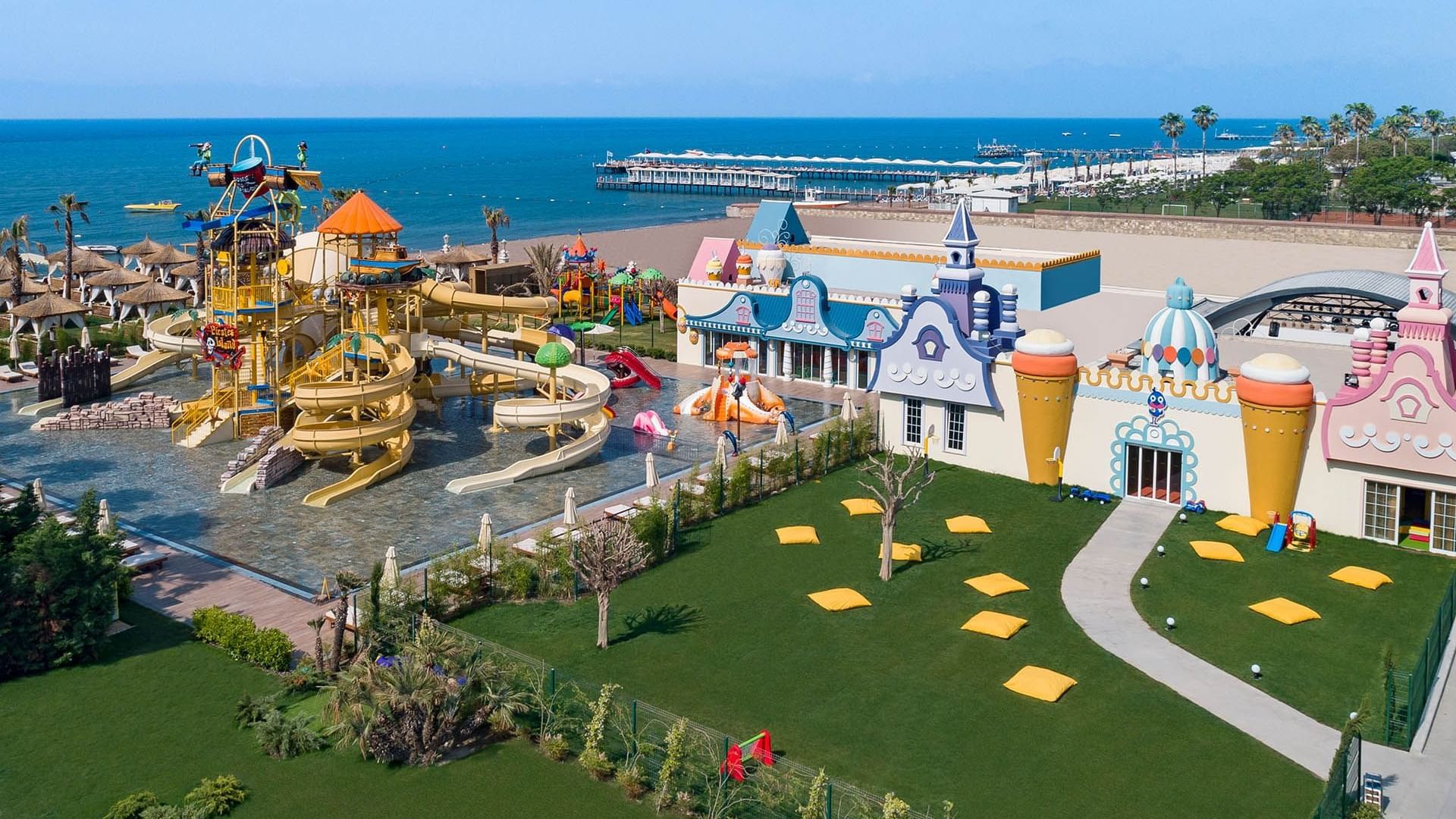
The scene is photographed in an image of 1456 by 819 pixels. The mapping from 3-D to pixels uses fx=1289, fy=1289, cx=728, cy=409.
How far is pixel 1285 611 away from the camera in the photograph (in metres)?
28.5

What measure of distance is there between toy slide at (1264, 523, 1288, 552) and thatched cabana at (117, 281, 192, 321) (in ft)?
163

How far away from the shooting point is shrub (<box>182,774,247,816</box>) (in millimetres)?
21047

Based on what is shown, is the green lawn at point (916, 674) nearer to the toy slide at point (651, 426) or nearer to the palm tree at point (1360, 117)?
the toy slide at point (651, 426)

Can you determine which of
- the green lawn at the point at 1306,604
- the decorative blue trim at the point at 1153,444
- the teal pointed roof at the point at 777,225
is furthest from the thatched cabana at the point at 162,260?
the green lawn at the point at 1306,604

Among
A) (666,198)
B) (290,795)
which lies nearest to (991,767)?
(290,795)

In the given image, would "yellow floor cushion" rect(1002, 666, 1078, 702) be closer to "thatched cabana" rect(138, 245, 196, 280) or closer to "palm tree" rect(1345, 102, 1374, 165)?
"thatched cabana" rect(138, 245, 196, 280)

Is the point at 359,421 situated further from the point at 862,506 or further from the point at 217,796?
the point at 217,796

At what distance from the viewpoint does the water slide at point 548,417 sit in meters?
38.8

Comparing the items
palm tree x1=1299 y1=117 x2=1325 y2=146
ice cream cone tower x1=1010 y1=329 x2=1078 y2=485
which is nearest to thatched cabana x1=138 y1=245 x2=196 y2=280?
ice cream cone tower x1=1010 y1=329 x2=1078 y2=485

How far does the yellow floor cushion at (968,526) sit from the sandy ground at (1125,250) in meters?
40.0

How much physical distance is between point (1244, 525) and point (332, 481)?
26133 mm

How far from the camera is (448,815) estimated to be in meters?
21.2

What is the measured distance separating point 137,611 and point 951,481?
22.6 metres

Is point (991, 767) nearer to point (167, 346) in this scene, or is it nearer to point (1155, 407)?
point (1155, 407)
